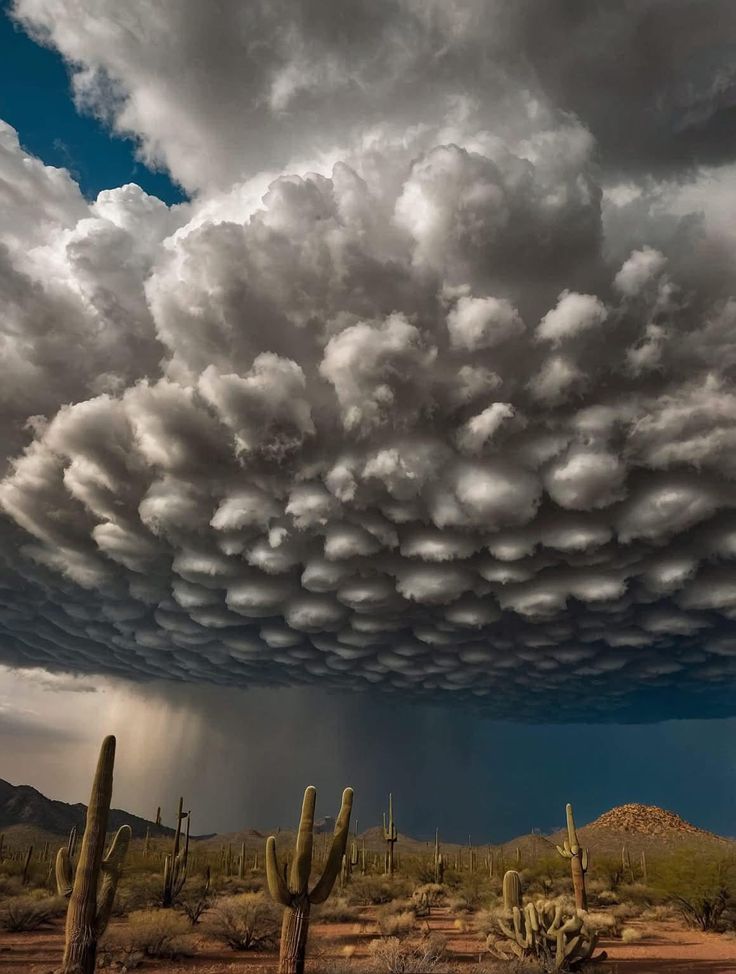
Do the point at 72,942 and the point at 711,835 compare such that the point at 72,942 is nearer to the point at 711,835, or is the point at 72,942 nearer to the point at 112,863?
the point at 112,863

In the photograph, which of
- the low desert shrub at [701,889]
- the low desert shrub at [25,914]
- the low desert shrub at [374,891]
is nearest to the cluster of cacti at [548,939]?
the low desert shrub at [701,889]

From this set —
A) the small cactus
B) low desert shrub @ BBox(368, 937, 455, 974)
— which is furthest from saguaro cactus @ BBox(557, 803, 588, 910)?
low desert shrub @ BBox(368, 937, 455, 974)

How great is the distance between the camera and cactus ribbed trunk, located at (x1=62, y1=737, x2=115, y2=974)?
14992 millimetres

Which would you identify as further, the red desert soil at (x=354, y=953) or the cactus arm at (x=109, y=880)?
the red desert soil at (x=354, y=953)

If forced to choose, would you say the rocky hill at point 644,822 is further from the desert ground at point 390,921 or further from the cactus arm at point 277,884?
the cactus arm at point 277,884

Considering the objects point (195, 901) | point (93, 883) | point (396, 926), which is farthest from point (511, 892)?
point (195, 901)

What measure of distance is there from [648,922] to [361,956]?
19620 mm

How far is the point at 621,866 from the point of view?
5172cm

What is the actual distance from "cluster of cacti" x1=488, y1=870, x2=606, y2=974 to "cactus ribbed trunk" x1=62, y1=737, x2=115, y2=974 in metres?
12.0

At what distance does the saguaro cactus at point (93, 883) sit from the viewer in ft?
49.4

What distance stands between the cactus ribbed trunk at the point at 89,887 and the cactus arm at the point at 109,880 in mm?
464

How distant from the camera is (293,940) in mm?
15195

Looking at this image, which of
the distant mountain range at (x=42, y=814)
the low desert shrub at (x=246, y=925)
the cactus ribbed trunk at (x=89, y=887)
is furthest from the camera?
the distant mountain range at (x=42, y=814)

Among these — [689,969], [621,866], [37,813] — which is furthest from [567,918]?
[37,813]
